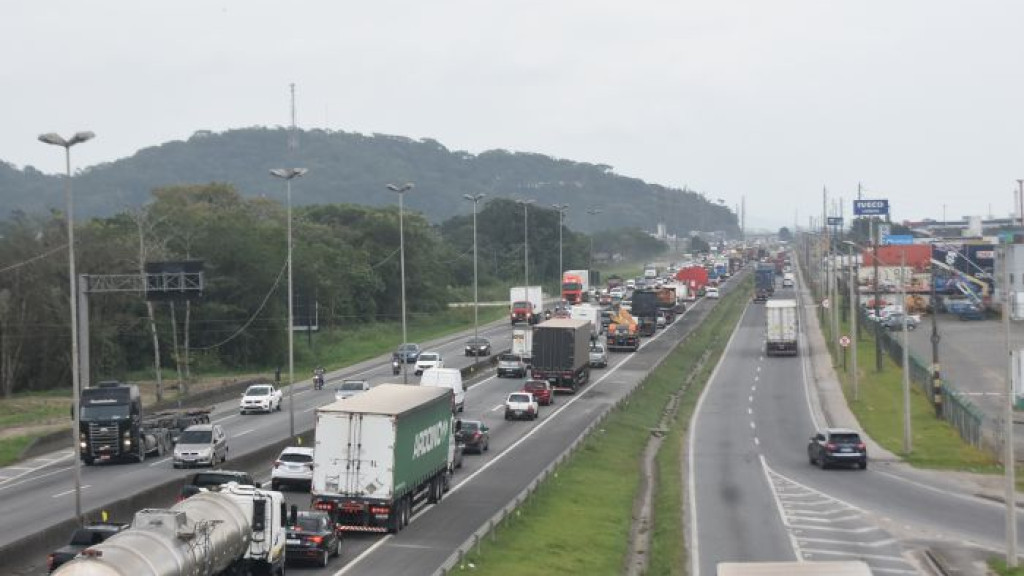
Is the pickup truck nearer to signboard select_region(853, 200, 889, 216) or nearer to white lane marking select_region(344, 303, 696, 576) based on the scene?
white lane marking select_region(344, 303, 696, 576)

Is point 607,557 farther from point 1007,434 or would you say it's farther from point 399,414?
point 1007,434

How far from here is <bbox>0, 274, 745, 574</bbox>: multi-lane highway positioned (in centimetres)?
3466

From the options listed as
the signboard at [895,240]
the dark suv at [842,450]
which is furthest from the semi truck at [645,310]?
the dark suv at [842,450]

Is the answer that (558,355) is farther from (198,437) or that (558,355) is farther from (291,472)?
(291,472)

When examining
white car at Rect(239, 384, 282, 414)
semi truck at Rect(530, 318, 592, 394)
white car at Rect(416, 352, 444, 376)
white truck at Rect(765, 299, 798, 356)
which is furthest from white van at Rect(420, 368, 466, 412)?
white truck at Rect(765, 299, 798, 356)

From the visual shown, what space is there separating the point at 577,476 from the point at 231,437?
20980 millimetres

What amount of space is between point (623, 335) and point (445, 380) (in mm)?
38344

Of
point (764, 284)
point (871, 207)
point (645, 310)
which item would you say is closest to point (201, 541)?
point (645, 310)

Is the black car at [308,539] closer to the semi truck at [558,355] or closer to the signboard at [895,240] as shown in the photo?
the semi truck at [558,355]

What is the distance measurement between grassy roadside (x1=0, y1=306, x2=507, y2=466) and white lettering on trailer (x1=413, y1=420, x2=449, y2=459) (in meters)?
23.4

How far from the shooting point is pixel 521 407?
2630 inches

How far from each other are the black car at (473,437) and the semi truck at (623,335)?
1979 inches

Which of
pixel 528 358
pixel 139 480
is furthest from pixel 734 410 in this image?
pixel 139 480

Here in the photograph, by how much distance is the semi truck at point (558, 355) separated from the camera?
77875 millimetres
